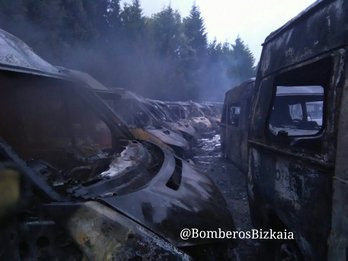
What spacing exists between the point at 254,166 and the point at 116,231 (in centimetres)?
168

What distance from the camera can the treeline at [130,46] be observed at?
691 inches

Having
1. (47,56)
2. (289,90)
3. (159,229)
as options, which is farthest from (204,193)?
(47,56)

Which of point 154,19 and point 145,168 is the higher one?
point 154,19

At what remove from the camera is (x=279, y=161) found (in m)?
2.13

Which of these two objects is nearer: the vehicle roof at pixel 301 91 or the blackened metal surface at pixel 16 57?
the blackened metal surface at pixel 16 57

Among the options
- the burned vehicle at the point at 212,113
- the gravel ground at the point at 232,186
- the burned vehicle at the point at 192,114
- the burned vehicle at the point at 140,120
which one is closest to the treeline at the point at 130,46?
the burned vehicle at the point at 192,114

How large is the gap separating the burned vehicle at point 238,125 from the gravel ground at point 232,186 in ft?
0.87

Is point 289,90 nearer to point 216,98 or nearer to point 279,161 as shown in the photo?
point 279,161

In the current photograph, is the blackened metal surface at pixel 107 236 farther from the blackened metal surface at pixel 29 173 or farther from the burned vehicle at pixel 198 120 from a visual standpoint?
the burned vehicle at pixel 198 120

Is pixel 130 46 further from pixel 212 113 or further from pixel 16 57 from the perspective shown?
pixel 16 57

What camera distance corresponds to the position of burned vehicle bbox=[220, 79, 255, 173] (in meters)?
6.19

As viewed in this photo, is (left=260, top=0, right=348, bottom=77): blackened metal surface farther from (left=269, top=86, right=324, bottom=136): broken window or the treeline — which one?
the treeline

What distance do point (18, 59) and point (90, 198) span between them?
62.7 inches

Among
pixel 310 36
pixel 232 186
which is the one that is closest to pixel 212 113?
pixel 232 186
